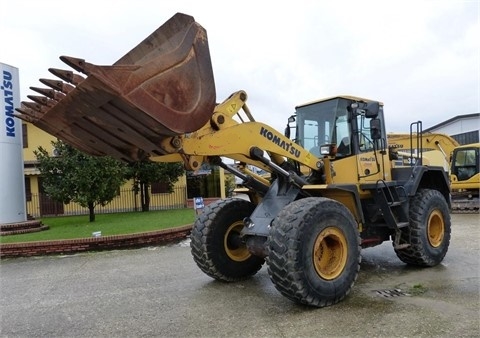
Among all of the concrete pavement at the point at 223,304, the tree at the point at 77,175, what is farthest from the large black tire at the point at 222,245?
the tree at the point at 77,175

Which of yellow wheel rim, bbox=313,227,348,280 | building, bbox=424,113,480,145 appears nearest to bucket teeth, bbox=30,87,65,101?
yellow wheel rim, bbox=313,227,348,280

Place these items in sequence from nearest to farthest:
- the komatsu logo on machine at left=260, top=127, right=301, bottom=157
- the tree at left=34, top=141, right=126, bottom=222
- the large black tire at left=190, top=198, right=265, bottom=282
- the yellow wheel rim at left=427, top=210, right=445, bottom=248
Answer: the komatsu logo on machine at left=260, top=127, right=301, bottom=157
the large black tire at left=190, top=198, right=265, bottom=282
the yellow wheel rim at left=427, top=210, right=445, bottom=248
the tree at left=34, top=141, right=126, bottom=222

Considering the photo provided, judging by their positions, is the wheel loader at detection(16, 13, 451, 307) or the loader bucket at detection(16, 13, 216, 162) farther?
the wheel loader at detection(16, 13, 451, 307)

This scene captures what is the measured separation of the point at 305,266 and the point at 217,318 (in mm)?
1213

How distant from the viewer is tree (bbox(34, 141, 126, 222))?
50.7 ft

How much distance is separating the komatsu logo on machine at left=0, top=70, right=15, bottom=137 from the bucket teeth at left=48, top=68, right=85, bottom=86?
505 inches

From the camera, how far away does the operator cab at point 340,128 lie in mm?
6719

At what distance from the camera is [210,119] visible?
5398 millimetres

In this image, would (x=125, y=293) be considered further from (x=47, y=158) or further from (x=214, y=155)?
(x=47, y=158)

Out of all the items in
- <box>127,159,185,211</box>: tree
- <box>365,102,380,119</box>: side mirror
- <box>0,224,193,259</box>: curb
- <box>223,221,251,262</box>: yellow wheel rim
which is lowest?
<box>0,224,193,259</box>: curb

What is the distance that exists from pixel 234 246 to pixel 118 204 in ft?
58.8

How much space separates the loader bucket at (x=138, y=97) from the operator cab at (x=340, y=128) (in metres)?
2.53

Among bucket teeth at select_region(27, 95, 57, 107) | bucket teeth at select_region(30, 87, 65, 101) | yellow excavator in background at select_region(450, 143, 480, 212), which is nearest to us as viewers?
bucket teeth at select_region(30, 87, 65, 101)

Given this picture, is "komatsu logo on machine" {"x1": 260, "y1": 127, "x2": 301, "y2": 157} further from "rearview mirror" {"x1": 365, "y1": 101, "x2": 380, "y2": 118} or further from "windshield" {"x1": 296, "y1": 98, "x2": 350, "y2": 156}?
"rearview mirror" {"x1": 365, "y1": 101, "x2": 380, "y2": 118}
